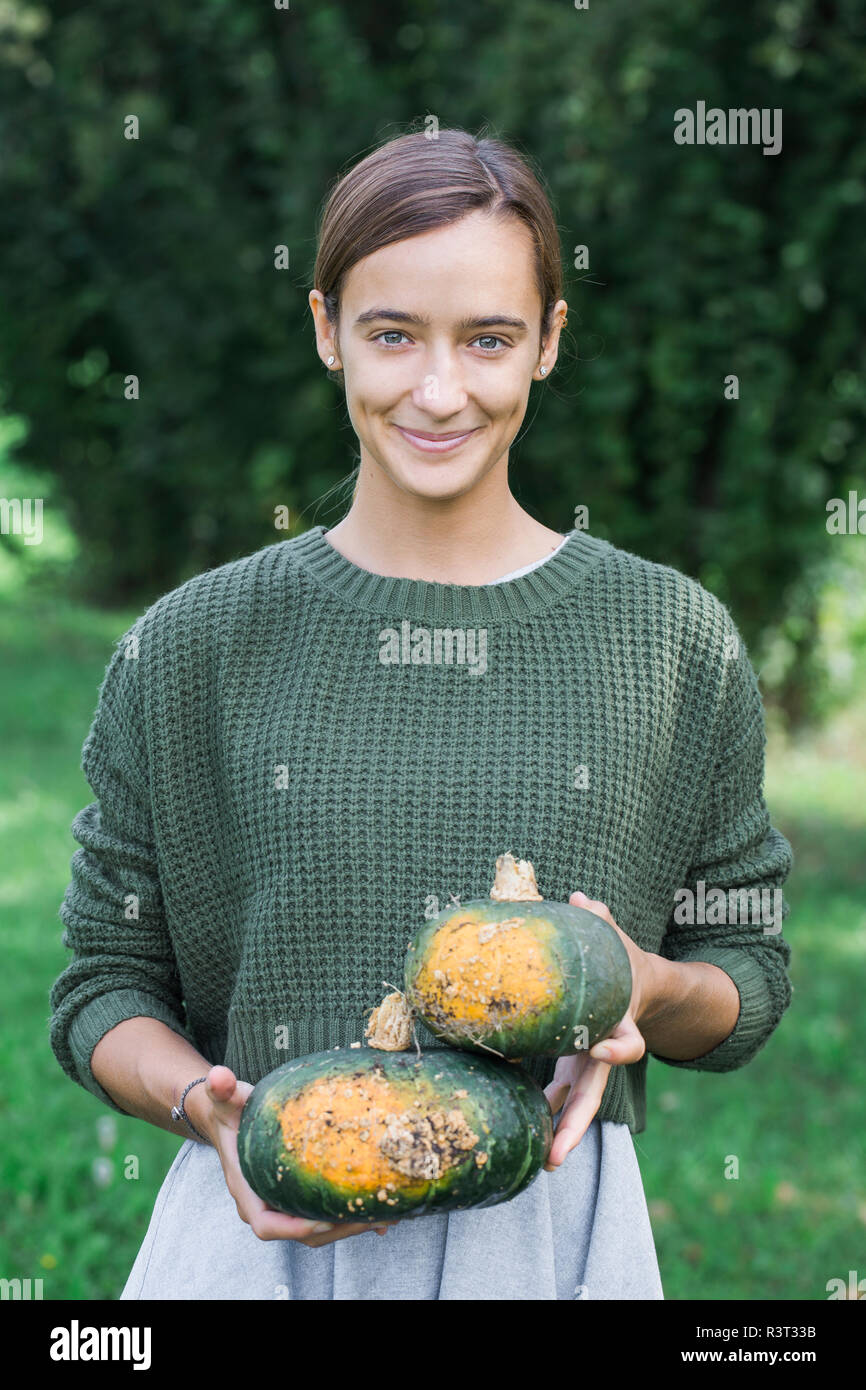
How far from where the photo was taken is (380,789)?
2.17 meters

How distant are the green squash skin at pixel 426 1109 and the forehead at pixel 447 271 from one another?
38.8 inches

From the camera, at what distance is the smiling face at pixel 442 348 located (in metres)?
2.05

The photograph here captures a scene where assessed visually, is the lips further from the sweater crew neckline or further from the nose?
the sweater crew neckline

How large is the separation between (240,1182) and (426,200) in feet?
4.36

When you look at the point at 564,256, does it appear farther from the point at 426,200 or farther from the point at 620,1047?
the point at 620,1047

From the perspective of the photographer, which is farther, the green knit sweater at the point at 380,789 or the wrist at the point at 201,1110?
the green knit sweater at the point at 380,789

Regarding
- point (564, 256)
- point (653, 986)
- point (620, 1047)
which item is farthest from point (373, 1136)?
point (564, 256)

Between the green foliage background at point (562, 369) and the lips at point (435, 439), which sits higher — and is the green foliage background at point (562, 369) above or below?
above

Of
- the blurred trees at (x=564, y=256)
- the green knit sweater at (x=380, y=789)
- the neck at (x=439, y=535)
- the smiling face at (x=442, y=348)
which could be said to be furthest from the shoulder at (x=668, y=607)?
the blurred trees at (x=564, y=256)

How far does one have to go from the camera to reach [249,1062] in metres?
2.21

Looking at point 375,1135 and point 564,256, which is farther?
point 564,256

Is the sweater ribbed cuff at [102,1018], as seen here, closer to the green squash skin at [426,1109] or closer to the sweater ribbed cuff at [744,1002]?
the green squash skin at [426,1109]

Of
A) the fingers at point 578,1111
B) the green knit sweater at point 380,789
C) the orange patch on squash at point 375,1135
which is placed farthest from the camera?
the green knit sweater at point 380,789
